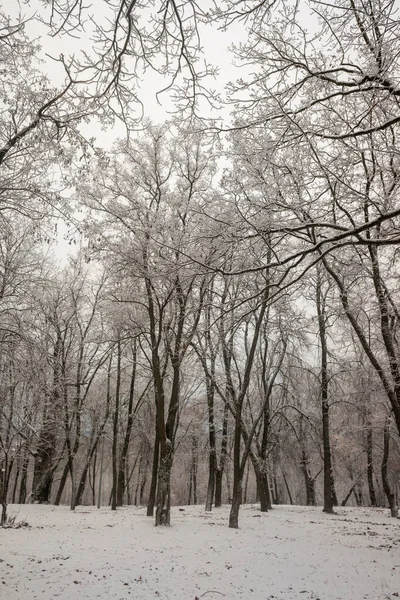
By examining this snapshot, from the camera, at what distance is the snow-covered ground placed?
533cm

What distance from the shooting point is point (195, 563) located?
6938mm

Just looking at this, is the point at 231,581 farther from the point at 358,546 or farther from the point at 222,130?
the point at 222,130

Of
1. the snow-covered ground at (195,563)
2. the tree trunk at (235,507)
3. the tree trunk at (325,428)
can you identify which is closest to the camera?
the snow-covered ground at (195,563)

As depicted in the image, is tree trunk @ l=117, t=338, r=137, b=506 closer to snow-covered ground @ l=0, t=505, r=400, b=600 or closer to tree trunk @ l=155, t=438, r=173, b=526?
tree trunk @ l=155, t=438, r=173, b=526

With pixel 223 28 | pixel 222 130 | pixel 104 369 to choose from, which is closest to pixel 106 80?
pixel 223 28

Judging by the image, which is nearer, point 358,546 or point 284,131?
point 284,131

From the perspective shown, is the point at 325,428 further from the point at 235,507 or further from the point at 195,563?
the point at 195,563

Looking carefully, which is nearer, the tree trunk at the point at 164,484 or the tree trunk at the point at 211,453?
the tree trunk at the point at 164,484

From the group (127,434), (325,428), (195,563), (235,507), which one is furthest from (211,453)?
(195,563)

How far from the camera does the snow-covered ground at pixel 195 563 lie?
17.5 ft

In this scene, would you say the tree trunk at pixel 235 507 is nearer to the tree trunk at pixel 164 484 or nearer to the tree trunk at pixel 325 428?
the tree trunk at pixel 164 484

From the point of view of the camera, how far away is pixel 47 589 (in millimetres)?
5074

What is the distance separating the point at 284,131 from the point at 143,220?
23.4 feet

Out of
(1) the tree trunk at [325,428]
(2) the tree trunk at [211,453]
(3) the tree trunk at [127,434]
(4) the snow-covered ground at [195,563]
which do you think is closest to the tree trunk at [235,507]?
(4) the snow-covered ground at [195,563]
